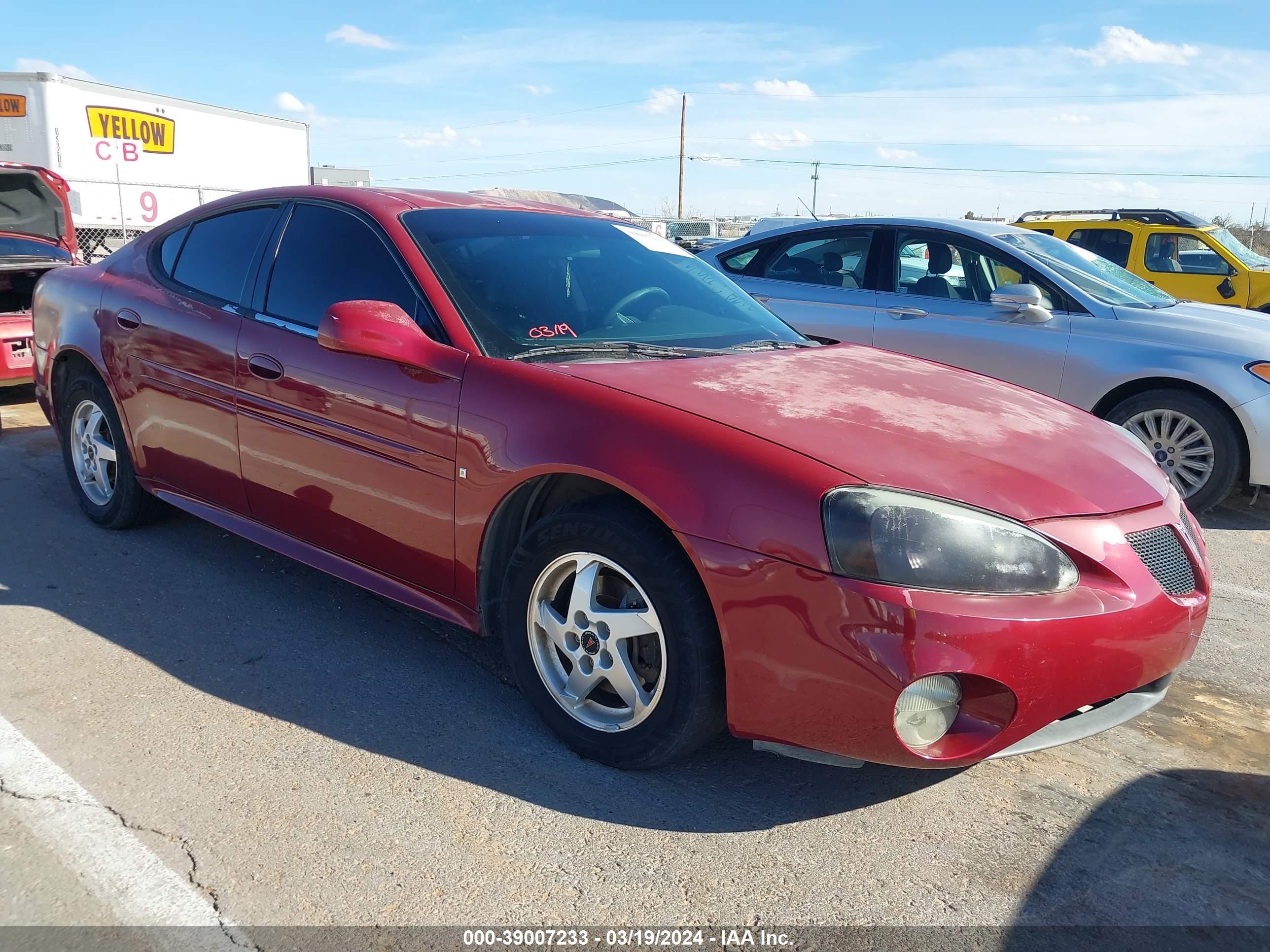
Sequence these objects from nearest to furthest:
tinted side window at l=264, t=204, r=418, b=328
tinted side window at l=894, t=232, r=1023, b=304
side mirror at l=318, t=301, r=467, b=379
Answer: side mirror at l=318, t=301, r=467, b=379, tinted side window at l=264, t=204, r=418, b=328, tinted side window at l=894, t=232, r=1023, b=304

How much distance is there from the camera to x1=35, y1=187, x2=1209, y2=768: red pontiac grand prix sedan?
2420 millimetres

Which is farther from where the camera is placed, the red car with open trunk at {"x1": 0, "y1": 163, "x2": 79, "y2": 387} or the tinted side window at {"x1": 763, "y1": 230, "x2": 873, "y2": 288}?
the red car with open trunk at {"x1": 0, "y1": 163, "x2": 79, "y2": 387}

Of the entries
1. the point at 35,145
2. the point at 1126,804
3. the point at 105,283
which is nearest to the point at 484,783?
the point at 1126,804

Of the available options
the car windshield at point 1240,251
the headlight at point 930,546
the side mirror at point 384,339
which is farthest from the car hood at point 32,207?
the car windshield at point 1240,251

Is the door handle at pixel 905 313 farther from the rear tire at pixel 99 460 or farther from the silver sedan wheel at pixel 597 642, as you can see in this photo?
the rear tire at pixel 99 460

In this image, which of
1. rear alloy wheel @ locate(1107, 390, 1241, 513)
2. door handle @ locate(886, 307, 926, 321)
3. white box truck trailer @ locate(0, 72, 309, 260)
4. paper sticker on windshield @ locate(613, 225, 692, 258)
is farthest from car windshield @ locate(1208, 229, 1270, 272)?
white box truck trailer @ locate(0, 72, 309, 260)

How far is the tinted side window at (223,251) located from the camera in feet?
13.1

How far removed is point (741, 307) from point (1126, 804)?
2192 mm

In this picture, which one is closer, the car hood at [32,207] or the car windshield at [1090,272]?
the car windshield at [1090,272]

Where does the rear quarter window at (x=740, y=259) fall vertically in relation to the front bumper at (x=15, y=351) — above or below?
above

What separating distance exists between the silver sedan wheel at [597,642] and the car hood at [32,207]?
8.46 metres

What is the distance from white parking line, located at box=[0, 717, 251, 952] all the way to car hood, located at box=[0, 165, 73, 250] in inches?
317

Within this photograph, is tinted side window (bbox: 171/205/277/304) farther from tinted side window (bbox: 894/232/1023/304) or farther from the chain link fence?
the chain link fence

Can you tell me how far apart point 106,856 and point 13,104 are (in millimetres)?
17563
